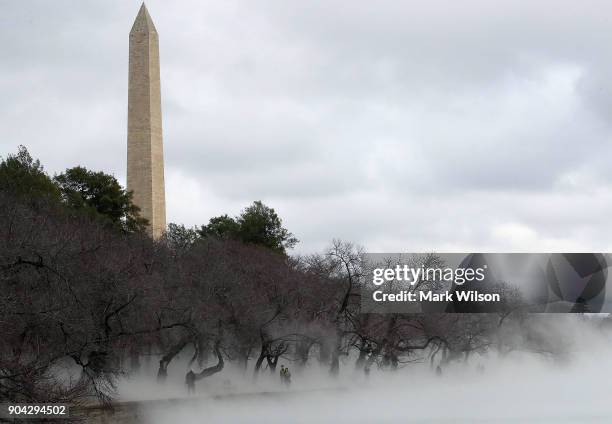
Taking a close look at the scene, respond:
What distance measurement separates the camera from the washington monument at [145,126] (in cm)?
5509

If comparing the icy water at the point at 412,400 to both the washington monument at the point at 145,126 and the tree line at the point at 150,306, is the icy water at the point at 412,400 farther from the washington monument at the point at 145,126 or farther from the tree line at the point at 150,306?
the washington monument at the point at 145,126

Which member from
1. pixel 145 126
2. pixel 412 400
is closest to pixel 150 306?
pixel 412 400

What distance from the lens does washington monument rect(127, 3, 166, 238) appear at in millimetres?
55094

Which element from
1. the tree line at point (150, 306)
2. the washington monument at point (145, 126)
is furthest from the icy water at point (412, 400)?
the washington monument at point (145, 126)

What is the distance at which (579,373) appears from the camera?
217ft

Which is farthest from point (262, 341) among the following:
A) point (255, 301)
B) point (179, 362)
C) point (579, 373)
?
point (579, 373)

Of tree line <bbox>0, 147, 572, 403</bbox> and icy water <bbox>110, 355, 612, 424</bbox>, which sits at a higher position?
tree line <bbox>0, 147, 572, 403</bbox>

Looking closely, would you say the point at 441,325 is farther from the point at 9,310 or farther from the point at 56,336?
the point at 9,310

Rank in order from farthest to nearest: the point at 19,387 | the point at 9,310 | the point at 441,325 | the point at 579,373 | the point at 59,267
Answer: the point at 579,373 → the point at 441,325 → the point at 59,267 → the point at 9,310 → the point at 19,387

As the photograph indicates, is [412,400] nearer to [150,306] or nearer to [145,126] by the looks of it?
[150,306]

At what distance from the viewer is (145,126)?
184 ft

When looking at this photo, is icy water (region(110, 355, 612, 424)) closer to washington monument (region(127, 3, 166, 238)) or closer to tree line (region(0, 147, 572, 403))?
tree line (region(0, 147, 572, 403))

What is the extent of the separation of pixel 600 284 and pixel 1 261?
27.2m

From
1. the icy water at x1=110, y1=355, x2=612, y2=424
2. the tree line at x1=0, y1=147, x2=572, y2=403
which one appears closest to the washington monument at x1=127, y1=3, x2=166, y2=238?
the tree line at x1=0, y1=147, x2=572, y2=403
